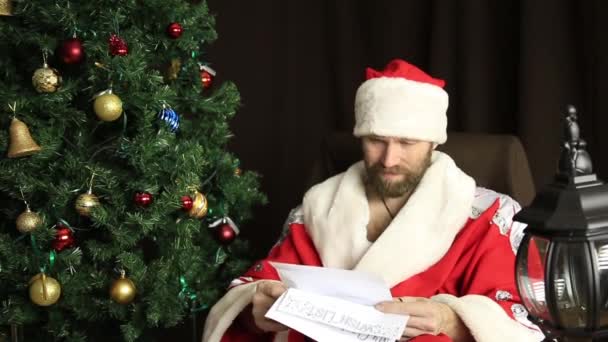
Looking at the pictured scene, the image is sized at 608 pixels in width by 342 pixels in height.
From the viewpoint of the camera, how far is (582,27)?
273 centimetres

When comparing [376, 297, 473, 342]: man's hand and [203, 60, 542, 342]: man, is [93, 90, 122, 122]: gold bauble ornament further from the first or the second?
[376, 297, 473, 342]: man's hand

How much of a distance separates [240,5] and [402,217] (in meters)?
2.03

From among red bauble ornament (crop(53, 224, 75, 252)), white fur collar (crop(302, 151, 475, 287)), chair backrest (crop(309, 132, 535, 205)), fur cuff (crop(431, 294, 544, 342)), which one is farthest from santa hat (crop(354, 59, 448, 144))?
red bauble ornament (crop(53, 224, 75, 252))

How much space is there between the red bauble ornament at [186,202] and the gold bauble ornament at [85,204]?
0.25 metres

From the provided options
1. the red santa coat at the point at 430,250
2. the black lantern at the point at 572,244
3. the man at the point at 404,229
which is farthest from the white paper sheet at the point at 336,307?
the black lantern at the point at 572,244

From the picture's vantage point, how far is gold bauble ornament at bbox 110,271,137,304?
7.55ft

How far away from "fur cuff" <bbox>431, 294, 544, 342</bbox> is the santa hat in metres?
0.50

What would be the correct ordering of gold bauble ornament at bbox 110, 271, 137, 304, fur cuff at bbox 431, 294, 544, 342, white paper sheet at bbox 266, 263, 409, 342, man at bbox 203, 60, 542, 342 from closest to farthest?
1. white paper sheet at bbox 266, 263, 409, 342
2. fur cuff at bbox 431, 294, 544, 342
3. man at bbox 203, 60, 542, 342
4. gold bauble ornament at bbox 110, 271, 137, 304

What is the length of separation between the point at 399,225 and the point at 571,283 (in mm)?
1006

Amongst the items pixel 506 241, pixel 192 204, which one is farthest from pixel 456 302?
pixel 192 204

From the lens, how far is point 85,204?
7.31 ft

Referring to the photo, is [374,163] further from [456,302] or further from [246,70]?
[246,70]

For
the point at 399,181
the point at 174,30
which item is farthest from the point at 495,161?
the point at 174,30

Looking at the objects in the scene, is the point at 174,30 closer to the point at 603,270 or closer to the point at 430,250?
the point at 430,250
